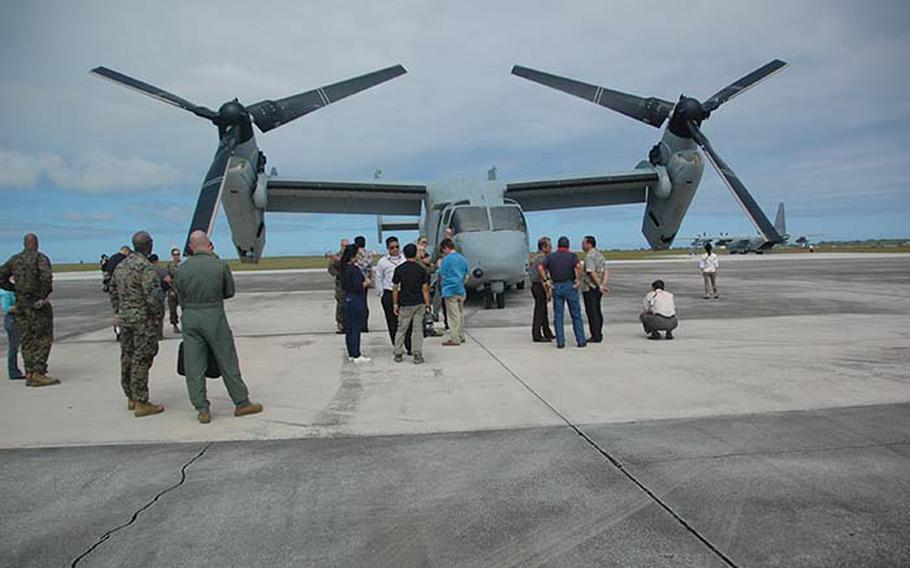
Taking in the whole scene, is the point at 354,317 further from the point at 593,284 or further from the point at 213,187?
the point at 213,187

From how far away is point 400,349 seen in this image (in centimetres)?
765

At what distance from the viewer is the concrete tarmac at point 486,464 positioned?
2.79 metres

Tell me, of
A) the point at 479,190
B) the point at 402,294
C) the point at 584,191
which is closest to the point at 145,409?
the point at 402,294

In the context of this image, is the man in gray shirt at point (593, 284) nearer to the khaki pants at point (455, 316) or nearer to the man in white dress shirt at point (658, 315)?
the man in white dress shirt at point (658, 315)

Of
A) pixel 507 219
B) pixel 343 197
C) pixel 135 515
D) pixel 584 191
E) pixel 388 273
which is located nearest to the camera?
pixel 135 515

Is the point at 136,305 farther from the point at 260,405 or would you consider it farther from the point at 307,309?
the point at 307,309

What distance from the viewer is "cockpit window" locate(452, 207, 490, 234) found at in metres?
12.7

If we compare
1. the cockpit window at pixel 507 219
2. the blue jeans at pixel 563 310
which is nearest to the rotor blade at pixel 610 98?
the cockpit window at pixel 507 219

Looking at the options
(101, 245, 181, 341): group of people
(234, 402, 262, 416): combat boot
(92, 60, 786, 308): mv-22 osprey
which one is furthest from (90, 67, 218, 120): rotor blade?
(234, 402, 262, 416): combat boot

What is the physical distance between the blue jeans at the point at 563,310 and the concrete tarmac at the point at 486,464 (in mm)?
444

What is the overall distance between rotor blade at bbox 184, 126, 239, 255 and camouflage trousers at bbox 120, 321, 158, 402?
640cm

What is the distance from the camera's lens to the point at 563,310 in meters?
8.37

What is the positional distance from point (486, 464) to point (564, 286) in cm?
490

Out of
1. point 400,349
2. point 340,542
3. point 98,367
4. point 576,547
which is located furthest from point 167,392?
point 576,547
